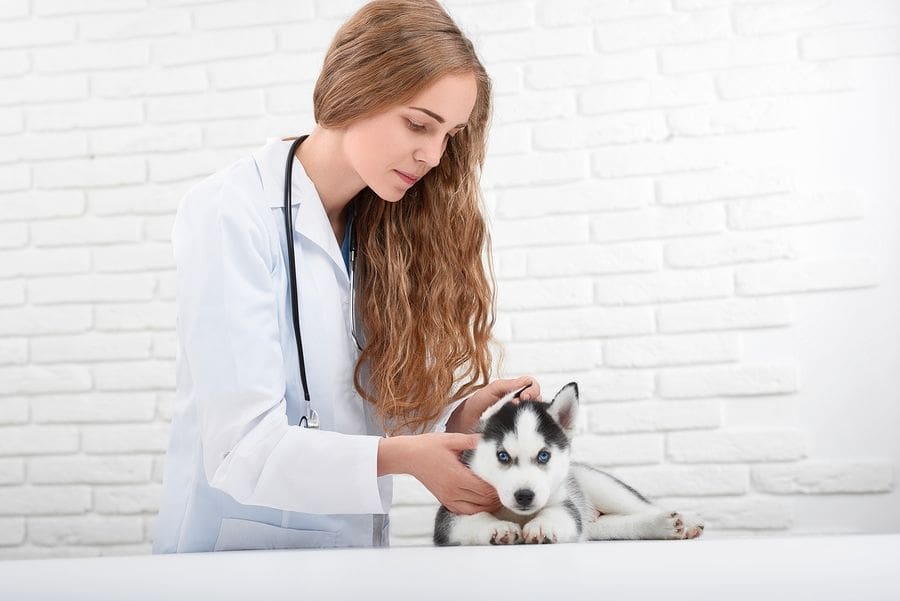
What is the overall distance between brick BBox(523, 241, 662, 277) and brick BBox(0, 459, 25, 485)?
160cm

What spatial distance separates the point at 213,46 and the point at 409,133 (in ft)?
4.56

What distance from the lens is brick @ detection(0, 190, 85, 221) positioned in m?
2.46

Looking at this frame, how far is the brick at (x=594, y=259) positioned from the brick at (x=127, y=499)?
1.26 metres

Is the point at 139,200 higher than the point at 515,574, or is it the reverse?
the point at 139,200

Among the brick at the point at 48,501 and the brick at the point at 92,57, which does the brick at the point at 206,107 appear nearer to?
the brick at the point at 92,57

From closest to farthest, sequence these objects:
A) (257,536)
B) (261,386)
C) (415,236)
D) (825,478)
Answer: (261,386) < (257,536) < (415,236) < (825,478)

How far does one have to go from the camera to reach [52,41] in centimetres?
252

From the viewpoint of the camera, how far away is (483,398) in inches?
56.6

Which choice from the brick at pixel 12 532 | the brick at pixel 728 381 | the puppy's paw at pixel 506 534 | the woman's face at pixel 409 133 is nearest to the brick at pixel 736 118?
the brick at pixel 728 381

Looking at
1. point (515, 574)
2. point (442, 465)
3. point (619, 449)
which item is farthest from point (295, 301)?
point (619, 449)

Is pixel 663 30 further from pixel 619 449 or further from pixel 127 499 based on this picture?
pixel 127 499

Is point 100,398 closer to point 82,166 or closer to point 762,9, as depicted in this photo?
point 82,166

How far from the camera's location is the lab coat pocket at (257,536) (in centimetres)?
126

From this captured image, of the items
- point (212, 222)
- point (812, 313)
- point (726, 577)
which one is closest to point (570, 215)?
point (812, 313)
